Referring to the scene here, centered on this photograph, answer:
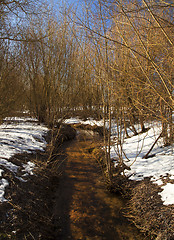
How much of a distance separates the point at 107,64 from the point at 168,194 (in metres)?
2.32

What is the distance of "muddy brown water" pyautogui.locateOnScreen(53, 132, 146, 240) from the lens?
2.72 m

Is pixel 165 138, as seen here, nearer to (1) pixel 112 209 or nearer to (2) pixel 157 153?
(2) pixel 157 153

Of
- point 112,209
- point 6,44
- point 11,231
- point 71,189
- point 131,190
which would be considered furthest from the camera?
point 6,44

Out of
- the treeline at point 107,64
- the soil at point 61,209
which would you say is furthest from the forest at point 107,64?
the soil at point 61,209

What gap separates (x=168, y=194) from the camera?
292 centimetres

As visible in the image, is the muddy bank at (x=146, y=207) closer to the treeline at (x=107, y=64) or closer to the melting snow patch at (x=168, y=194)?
the melting snow patch at (x=168, y=194)

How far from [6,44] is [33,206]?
425 centimetres

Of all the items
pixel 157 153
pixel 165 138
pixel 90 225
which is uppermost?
pixel 165 138

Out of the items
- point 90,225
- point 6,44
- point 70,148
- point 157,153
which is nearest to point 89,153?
point 70,148

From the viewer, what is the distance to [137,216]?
2.89 meters

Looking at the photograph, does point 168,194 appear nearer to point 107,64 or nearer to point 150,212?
point 150,212

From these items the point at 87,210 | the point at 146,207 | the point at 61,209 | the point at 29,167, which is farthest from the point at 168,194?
the point at 29,167

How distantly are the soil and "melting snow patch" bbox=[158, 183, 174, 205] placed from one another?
0.61m

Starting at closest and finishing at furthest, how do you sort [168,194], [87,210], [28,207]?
[28,207] < [168,194] < [87,210]
